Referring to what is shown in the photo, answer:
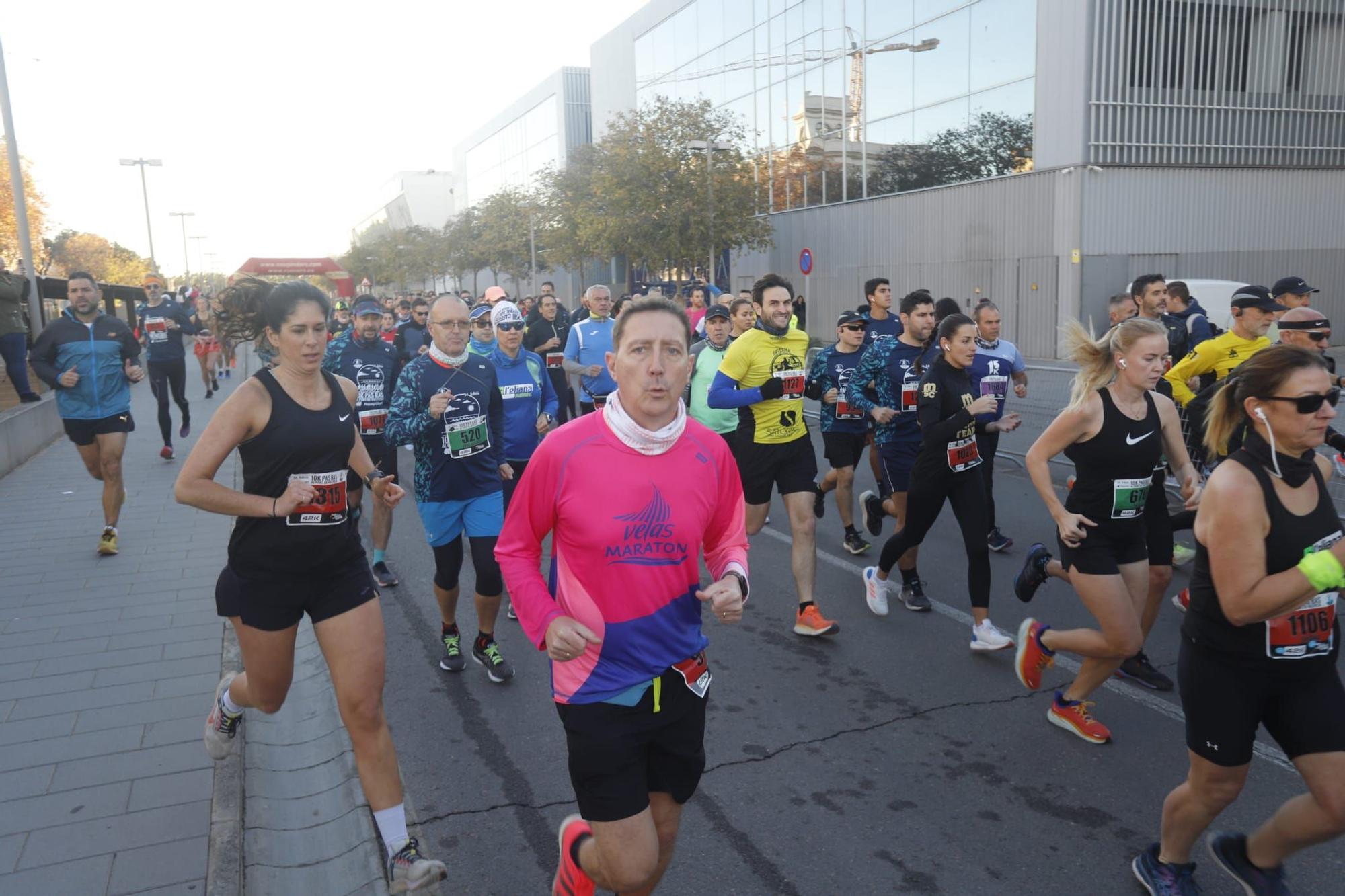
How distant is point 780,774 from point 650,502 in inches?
85.3

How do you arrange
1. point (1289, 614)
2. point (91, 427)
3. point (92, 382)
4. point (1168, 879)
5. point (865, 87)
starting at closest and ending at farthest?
1. point (1289, 614)
2. point (1168, 879)
3. point (92, 382)
4. point (91, 427)
5. point (865, 87)

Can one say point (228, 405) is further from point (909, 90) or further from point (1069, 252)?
point (909, 90)

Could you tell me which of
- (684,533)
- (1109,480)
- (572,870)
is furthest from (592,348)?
(572,870)

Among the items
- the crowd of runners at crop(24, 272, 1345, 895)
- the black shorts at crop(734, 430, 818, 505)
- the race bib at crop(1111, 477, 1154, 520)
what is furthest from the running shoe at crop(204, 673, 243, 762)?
the race bib at crop(1111, 477, 1154, 520)

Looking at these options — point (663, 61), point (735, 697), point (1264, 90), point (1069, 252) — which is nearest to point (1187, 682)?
→ point (735, 697)

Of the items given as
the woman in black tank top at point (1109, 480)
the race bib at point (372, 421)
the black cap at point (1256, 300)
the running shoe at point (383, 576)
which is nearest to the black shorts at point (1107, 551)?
the woman in black tank top at point (1109, 480)

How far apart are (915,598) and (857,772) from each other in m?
2.42

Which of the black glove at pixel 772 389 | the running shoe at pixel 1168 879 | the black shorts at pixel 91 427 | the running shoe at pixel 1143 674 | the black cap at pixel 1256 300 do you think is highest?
the black cap at pixel 1256 300

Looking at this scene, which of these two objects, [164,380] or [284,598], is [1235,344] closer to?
[284,598]

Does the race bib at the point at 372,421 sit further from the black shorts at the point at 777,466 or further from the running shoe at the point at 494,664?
the black shorts at the point at 777,466

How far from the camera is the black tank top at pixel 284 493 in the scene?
369cm

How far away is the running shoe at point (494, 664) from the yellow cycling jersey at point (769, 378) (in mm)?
2115

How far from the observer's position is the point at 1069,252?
23734mm

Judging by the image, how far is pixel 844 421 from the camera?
8.25 meters
